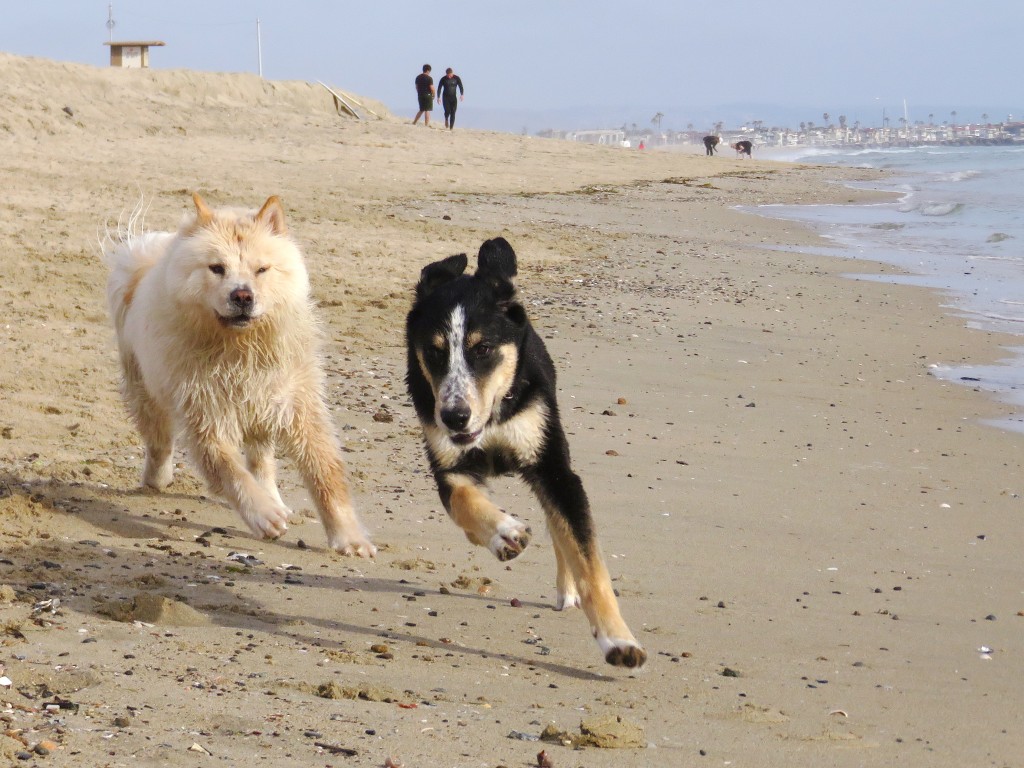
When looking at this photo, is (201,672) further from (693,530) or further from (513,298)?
(693,530)

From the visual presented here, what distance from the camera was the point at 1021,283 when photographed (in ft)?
49.0

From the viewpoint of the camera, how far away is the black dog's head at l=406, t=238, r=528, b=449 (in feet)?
15.2

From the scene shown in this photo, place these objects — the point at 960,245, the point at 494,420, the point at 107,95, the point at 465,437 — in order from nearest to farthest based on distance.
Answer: the point at 465,437, the point at 494,420, the point at 960,245, the point at 107,95

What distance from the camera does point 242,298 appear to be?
547cm

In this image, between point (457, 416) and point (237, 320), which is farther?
point (237, 320)

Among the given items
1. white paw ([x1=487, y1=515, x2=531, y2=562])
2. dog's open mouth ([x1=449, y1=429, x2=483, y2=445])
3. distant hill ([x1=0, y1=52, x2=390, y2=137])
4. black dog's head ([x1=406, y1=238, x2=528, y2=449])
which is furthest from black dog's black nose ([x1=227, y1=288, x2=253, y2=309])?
distant hill ([x1=0, y1=52, x2=390, y2=137])

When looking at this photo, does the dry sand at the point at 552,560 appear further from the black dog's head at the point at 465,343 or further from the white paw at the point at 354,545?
the black dog's head at the point at 465,343

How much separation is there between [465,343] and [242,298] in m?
1.26

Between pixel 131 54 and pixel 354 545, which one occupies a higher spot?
pixel 131 54

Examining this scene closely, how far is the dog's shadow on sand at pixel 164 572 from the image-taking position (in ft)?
14.5

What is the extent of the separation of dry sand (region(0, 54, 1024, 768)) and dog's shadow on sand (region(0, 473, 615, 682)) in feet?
0.07

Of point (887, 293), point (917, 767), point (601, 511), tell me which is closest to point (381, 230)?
point (887, 293)

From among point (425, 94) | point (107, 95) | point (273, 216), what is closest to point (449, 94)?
point (425, 94)

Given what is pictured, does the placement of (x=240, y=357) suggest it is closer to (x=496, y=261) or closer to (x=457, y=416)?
(x=496, y=261)
